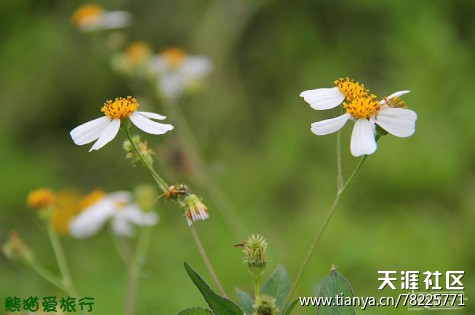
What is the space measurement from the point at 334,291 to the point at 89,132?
0.82ft

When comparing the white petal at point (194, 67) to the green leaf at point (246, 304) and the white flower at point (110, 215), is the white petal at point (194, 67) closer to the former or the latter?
the white flower at point (110, 215)

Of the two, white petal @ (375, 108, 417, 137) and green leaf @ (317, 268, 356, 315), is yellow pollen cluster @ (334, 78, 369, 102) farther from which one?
green leaf @ (317, 268, 356, 315)

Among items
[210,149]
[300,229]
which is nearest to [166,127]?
[300,229]

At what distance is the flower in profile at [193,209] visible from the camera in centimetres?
57

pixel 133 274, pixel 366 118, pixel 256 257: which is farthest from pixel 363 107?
pixel 133 274

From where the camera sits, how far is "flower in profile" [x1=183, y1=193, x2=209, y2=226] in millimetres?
567

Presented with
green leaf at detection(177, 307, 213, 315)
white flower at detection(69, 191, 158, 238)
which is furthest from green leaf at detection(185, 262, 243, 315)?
white flower at detection(69, 191, 158, 238)

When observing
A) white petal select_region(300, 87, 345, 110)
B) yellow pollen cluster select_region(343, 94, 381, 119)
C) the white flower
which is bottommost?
yellow pollen cluster select_region(343, 94, 381, 119)

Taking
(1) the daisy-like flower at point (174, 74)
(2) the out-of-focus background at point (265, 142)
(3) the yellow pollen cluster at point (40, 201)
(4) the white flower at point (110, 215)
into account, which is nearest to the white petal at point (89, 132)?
(3) the yellow pollen cluster at point (40, 201)

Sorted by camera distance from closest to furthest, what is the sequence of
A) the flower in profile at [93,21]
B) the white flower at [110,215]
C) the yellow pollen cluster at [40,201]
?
1. the yellow pollen cluster at [40,201]
2. the white flower at [110,215]
3. the flower in profile at [93,21]

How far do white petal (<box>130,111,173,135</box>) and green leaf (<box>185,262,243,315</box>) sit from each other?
0.42 feet

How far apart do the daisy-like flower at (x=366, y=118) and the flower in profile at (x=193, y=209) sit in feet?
0.37

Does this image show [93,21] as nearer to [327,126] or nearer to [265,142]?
[265,142]

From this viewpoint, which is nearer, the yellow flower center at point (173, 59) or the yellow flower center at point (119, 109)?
the yellow flower center at point (119, 109)
